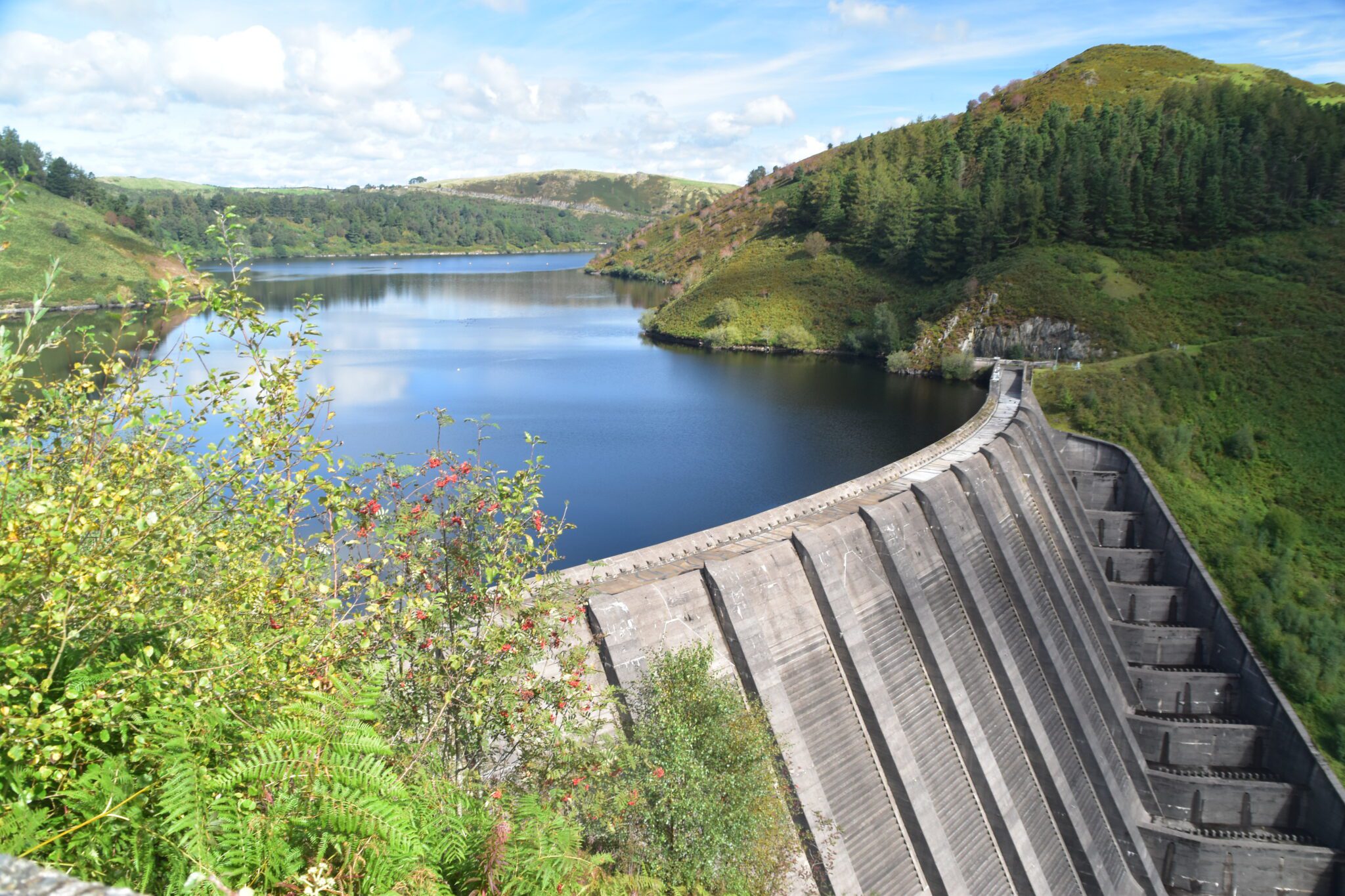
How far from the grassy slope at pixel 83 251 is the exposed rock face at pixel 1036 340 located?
79.0 meters

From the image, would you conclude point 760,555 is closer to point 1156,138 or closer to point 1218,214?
point 1218,214

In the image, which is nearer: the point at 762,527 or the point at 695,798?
the point at 695,798

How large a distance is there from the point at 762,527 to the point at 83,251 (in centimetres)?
10955

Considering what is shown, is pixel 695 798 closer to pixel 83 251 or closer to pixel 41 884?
pixel 41 884

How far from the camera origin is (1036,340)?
66.2m

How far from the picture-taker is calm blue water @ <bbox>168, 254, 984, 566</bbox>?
40375mm

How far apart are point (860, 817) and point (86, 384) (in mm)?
16356

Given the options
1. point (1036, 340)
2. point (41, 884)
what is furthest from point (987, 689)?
point (1036, 340)

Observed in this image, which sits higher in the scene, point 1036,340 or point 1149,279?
point 1149,279

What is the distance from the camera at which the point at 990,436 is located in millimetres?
36031

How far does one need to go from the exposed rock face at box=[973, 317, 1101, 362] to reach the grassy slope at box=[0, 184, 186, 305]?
7898cm

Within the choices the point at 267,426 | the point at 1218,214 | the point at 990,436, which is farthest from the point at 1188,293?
the point at 267,426

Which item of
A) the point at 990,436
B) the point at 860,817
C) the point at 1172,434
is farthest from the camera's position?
the point at 1172,434

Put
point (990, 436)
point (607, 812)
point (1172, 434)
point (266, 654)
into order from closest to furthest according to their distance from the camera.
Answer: point (266, 654) → point (607, 812) → point (990, 436) → point (1172, 434)
